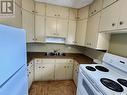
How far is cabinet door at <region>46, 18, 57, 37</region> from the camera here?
261cm

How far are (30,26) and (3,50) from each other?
1.85 metres

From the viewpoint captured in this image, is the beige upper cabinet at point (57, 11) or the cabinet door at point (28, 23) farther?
the beige upper cabinet at point (57, 11)

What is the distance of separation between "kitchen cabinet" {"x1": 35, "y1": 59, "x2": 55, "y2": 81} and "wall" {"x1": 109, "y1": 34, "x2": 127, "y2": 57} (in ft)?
5.28

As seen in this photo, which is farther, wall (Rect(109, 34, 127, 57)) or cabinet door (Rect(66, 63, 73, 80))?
cabinet door (Rect(66, 63, 73, 80))

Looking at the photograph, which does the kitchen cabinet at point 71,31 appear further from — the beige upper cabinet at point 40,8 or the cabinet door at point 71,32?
the beige upper cabinet at point 40,8

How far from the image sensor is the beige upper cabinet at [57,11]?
2.55 metres

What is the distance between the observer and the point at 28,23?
7.15 ft

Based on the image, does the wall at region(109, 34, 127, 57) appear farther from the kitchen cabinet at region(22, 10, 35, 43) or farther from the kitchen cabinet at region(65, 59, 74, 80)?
the kitchen cabinet at region(22, 10, 35, 43)

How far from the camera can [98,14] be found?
185 centimetres

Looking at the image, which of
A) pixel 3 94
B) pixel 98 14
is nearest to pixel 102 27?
pixel 98 14

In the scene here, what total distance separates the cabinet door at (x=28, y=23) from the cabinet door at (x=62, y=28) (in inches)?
30.5

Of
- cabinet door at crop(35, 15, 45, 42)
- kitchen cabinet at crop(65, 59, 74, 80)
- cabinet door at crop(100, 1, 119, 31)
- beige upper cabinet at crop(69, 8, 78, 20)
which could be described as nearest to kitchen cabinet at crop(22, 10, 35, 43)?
cabinet door at crop(35, 15, 45, 42)

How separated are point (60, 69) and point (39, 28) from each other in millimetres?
1387

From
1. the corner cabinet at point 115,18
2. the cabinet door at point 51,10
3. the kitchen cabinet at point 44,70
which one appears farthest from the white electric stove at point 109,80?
the cabinet door at point 51,10
